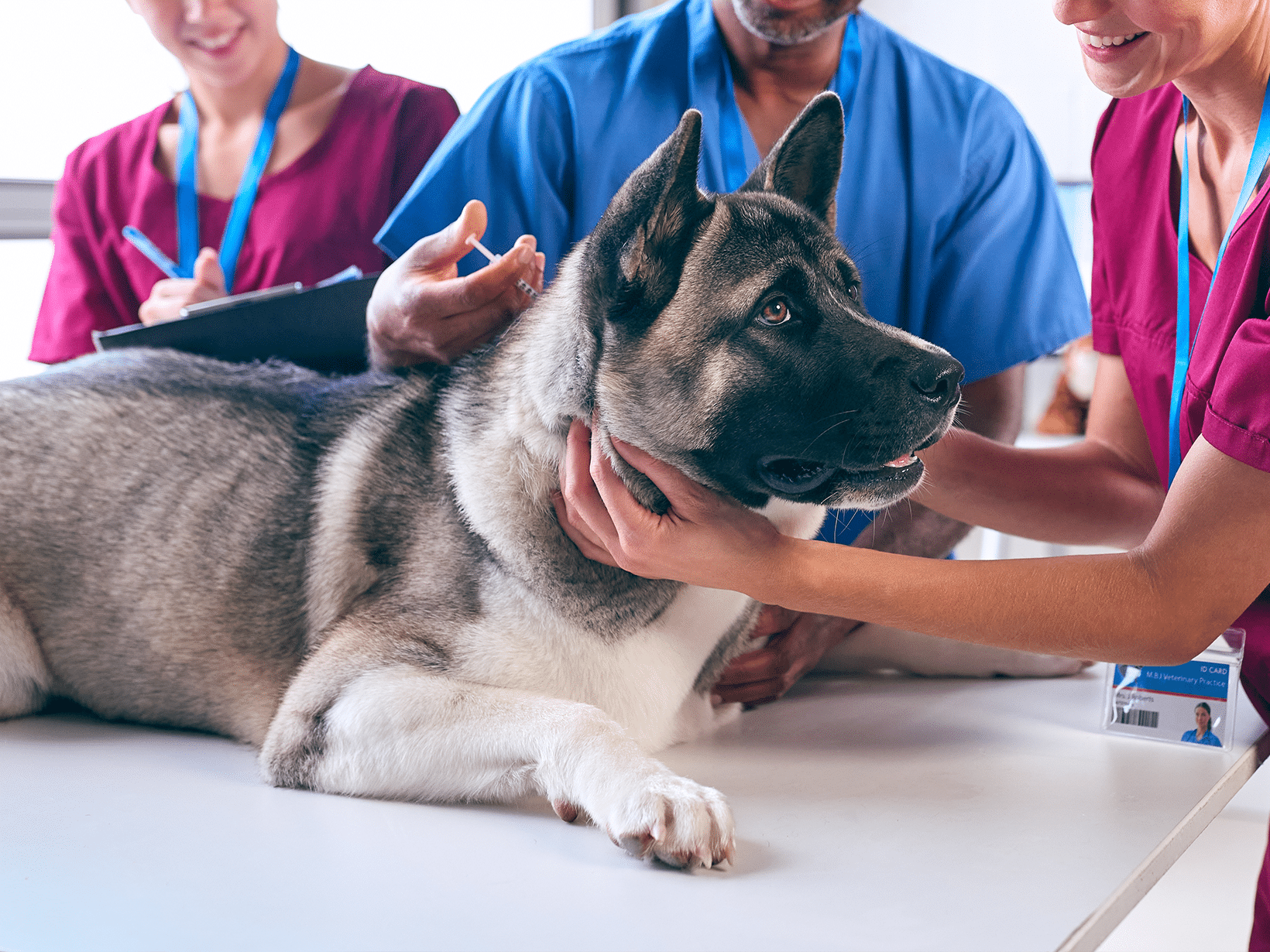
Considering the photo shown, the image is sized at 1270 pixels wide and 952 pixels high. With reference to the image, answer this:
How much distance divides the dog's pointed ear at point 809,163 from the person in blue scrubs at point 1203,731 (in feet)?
2.31

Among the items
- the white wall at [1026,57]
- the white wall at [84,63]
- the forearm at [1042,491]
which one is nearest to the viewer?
Result: the forearm at [1042,491]

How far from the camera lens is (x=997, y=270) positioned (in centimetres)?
163

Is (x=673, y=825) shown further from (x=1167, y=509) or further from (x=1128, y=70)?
(x=1128, y=70)

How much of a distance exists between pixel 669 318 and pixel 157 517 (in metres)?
0.69

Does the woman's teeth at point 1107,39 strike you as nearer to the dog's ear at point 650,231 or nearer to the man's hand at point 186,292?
the dog's ear at point 650,231

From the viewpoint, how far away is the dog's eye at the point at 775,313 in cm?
100

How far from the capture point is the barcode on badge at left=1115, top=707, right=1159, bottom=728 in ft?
3.85

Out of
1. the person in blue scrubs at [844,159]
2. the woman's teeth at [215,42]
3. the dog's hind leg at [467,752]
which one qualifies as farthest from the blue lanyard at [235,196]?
the dog's hind leg at [467,752]

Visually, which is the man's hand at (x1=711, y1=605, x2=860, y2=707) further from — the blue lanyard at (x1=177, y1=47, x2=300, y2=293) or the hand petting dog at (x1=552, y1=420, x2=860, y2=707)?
the blue lanyard at (x1=177, y1=47, x2=300, y2=293)

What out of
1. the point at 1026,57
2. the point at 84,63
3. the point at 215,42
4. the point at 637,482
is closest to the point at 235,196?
the point at 215,42

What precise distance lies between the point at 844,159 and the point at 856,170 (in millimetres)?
26

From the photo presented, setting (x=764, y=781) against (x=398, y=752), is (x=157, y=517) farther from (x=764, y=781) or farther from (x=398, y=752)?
(x=764, y=781)

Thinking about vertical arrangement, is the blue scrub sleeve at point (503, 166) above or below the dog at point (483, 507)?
above

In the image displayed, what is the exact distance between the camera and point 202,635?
1.19 m
